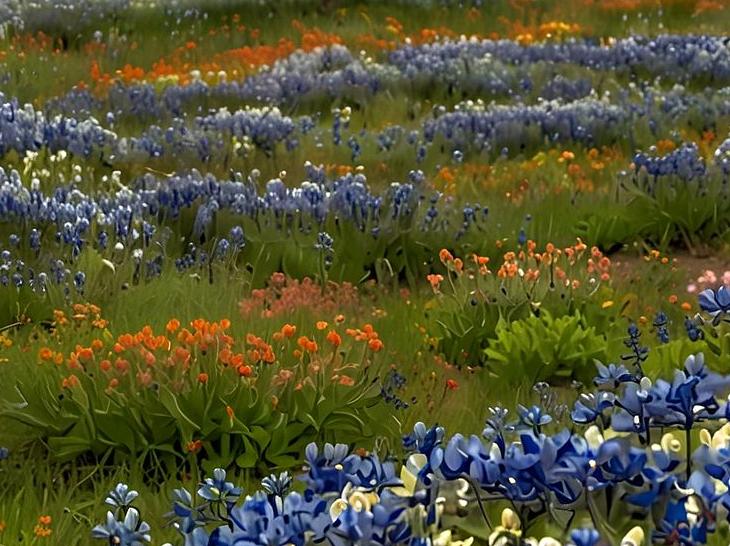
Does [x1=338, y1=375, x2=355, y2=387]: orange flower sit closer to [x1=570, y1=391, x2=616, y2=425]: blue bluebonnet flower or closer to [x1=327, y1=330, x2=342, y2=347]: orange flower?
[x1=327, y1=330, x2=342, y2=347]: orange flower

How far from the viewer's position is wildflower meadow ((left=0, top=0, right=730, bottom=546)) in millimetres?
2443

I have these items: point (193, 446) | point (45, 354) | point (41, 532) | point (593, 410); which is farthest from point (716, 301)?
point (45, 354)

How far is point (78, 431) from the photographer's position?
4246 mm

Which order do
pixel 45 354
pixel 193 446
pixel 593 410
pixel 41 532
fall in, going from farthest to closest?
pixel 45 354
pixel 193 446
pixel 41 532
pixel 593 410

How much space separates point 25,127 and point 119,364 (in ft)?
14.5

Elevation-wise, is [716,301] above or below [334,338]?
above

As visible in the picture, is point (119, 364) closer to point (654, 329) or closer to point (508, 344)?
point (508, 344)

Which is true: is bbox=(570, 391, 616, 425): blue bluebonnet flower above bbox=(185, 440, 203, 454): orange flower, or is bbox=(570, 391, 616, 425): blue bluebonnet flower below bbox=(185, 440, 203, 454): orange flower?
above

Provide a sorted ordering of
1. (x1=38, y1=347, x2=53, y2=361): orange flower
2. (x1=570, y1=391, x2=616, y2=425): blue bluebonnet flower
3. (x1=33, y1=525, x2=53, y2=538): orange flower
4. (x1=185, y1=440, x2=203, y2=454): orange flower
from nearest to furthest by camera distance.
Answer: (x1=570, y1=391, x2=616, y2=425): blue bluebonnet flower < (x1=33, y1=525, x2=53, y2=538): orange flower < (x1=185, y1=440, x2=203, y2=454): orange flower < (x1=38, y1=347, x2=53, y2=361): orange flower

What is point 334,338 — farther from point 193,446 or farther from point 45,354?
point 45,354

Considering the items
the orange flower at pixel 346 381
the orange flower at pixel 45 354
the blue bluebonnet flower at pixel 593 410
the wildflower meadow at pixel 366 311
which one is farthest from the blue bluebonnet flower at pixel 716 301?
the orange flower at pixel 45 354

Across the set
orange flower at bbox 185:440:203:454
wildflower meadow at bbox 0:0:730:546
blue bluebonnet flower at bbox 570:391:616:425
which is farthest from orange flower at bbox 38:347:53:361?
blue bluebonnet flower at bbox 570:391:616:425

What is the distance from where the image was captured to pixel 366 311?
227 inches

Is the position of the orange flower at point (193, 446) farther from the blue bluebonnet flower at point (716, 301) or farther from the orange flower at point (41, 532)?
the blue bluebonnet flower at point (716, 301)
